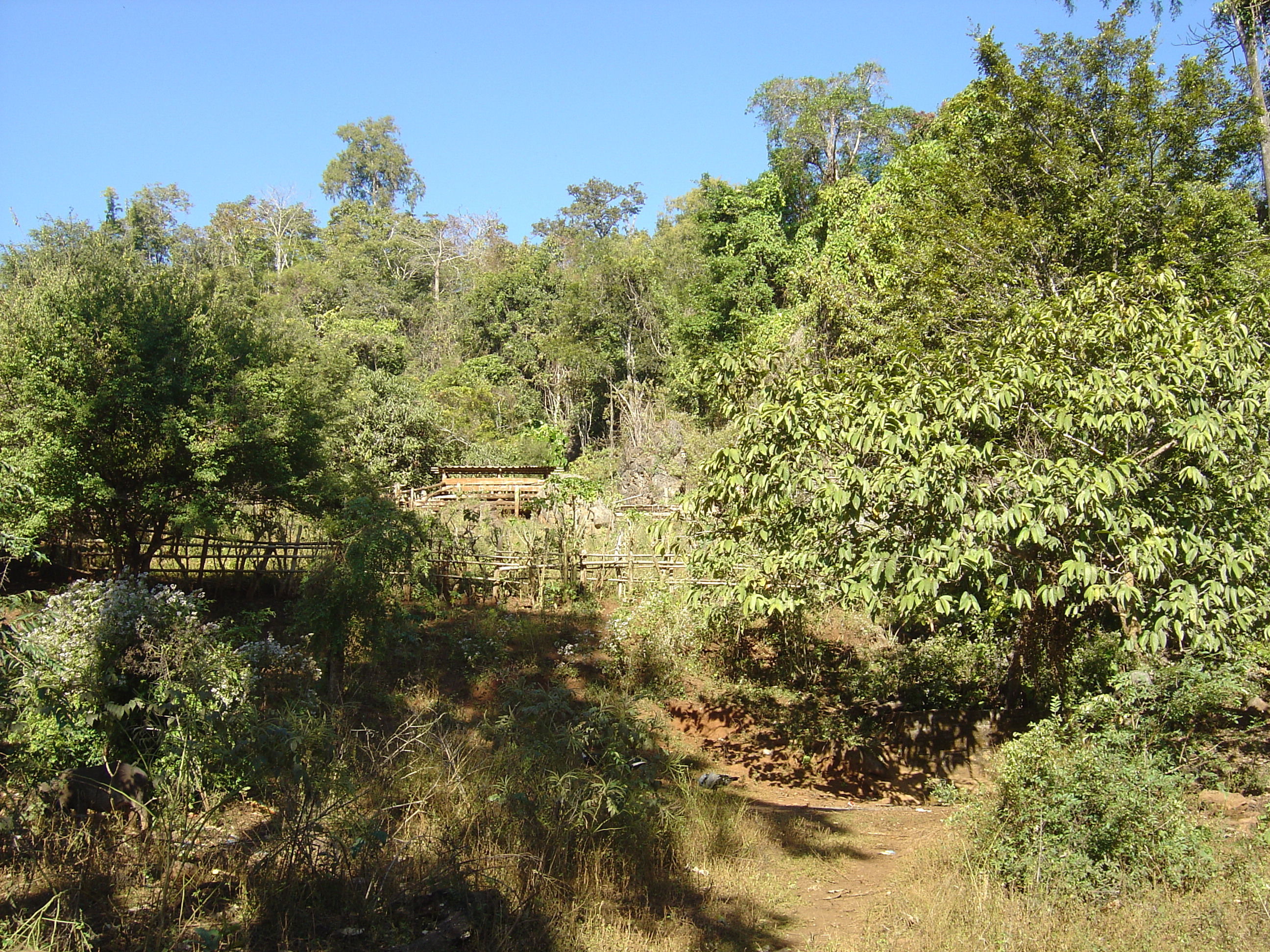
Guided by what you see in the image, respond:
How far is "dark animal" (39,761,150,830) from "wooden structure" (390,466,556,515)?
12926 millimetres

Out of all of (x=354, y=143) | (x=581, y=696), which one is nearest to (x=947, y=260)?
(x=581, y=696)

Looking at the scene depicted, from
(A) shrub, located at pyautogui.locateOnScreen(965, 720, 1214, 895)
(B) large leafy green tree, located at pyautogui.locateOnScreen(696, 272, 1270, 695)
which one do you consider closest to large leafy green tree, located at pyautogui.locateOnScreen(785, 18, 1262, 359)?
(B) large leafy green tree, located at pyautogui.locateOnScreen(696, 272, 1270, 695)

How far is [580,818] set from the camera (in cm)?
499

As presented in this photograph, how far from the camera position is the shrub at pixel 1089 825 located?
4645mm

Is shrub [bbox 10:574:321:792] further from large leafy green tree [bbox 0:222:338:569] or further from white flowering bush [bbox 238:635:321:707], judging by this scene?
large leafy green tree [bbox 0:222:338:569]

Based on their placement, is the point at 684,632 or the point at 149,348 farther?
the point at 149,348

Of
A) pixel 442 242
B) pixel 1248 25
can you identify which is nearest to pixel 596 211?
pixel 442 242

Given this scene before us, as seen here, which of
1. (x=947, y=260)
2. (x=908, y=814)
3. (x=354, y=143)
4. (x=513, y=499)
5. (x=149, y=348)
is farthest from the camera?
(x=354, y=143)

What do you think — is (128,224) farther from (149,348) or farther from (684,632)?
(684,632)

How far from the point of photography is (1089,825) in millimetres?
4918

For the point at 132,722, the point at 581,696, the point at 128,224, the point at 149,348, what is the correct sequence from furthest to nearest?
1. the point at 128,224
2. the point at 149,348
3. the point at 581,696
4. the point at 132,722

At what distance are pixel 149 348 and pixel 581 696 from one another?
7.45m

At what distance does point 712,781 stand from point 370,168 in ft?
176

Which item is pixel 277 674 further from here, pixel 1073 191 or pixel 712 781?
pixel 1073 191
